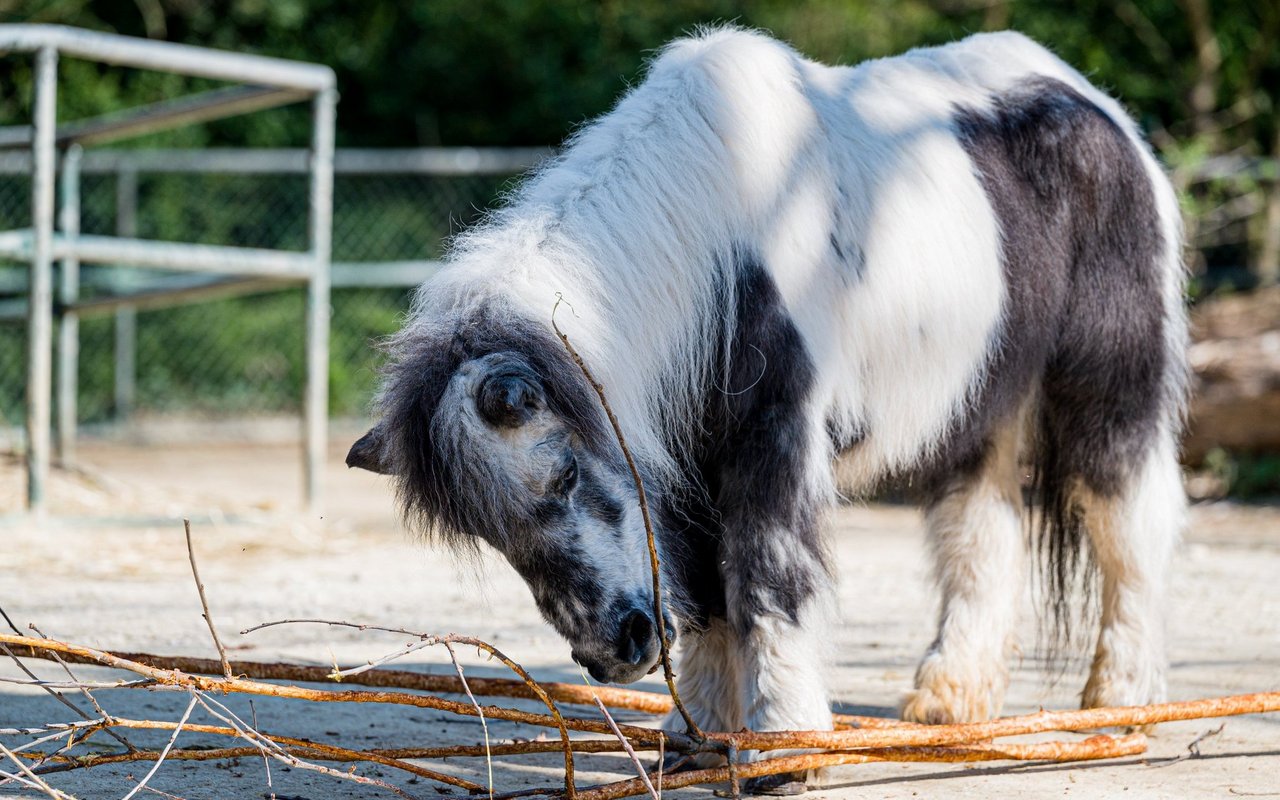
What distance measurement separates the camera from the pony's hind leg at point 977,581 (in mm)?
3635

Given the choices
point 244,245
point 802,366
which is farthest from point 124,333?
point 802,366

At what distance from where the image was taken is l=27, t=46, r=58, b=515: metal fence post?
6.04m

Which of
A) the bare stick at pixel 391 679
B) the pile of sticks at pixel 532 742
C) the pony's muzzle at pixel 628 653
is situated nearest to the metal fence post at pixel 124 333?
the pile of sticks at pixel 532 742

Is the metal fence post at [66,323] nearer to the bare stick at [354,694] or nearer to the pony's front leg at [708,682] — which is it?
the pony's front leg at [708,682]

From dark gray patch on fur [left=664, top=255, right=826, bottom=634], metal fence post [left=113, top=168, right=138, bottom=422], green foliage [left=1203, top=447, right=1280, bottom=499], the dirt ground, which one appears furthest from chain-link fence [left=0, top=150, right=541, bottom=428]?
dark gray patch on fur [left=664, top=255, right=826, bottom=634]

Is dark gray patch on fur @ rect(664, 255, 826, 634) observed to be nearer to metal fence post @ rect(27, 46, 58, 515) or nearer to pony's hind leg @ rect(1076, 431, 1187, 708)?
pony's hind leg @ rect(1076, 431, 1187, 708)

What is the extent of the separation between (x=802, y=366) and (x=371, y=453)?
36.4 inches

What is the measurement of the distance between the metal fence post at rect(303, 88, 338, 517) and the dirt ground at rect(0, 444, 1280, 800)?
0.95ft

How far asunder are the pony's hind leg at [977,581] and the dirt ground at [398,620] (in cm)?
26

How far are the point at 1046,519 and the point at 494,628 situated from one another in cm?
189

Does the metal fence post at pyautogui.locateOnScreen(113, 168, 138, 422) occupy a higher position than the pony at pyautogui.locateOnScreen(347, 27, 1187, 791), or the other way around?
the pony at pyautogui.locateOnScreen(347, 27, 1187, 791)

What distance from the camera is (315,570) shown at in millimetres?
5871

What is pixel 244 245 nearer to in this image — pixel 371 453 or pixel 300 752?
pixel 371 453

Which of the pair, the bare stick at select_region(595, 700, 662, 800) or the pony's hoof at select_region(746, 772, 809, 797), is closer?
the bare stick at select_region(595, 700, 662, 800)
